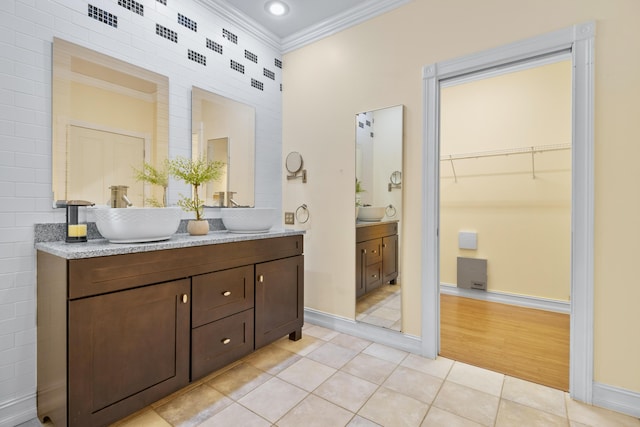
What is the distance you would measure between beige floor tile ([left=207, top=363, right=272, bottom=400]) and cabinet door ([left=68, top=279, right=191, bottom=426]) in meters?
0.26

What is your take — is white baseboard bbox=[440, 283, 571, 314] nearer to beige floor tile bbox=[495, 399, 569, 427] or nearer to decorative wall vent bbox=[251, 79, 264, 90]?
beige floor tile bbox=[495, 399, 569, 427]

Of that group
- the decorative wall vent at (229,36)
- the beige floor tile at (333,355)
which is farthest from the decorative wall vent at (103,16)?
the beige floor tile at (333,355)

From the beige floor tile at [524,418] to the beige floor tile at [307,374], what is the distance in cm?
99

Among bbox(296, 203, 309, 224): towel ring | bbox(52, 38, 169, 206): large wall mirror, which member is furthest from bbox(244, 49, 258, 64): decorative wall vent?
bbox(296, 203, 309, 224): towel ring

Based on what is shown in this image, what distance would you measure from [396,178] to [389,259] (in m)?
0.66

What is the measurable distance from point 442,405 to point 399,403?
0.79ft

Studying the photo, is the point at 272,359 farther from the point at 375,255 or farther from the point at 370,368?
the point at 375,255

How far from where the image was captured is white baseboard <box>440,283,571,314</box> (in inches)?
123

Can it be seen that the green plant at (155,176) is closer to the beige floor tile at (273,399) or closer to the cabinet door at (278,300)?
the cabinet door at (278,300)

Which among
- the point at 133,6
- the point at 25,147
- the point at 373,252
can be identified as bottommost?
the point at 373,252

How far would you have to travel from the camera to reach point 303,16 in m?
2.65

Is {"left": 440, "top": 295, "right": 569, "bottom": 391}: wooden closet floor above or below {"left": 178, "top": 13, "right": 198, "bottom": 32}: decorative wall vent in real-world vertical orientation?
below

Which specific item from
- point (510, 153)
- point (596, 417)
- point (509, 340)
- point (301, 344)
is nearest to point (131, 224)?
point (301, 344)

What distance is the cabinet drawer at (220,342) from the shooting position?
1.79m
